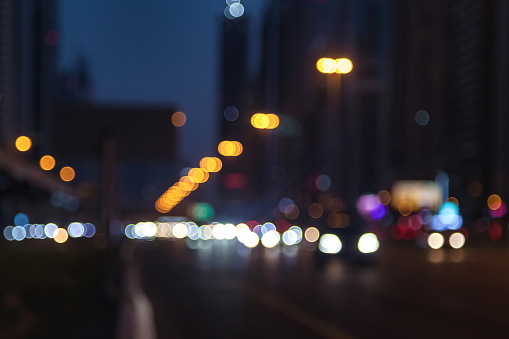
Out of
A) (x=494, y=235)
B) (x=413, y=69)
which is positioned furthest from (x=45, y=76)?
(x=413, y=69)

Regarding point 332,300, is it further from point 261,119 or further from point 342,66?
point 261,119

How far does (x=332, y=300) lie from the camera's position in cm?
1803

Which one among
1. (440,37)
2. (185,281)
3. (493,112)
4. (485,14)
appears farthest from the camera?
(440,37)

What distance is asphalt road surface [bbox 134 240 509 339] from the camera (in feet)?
43.6

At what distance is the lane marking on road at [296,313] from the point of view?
1279 cm

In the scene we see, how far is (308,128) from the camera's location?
48719 millimetres

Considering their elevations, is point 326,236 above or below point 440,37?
below

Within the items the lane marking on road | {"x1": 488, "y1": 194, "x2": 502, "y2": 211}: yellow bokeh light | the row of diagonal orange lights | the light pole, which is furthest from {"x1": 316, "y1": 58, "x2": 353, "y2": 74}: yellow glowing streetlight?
{"x1": 488, "y1": 194, "x2": 502, "y2": 211}: yellow bokeh light

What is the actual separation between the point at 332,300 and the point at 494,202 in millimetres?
70261

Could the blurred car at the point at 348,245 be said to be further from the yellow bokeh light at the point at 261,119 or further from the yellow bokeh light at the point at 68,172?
the yellow bokeh light at the point at 68,172

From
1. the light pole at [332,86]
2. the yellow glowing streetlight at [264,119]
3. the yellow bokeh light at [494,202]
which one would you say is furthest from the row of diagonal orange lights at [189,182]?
the light pole at [332,86]

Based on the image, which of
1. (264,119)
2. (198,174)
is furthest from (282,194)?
(198,174)

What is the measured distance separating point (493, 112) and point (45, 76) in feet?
178

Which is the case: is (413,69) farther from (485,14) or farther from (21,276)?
(21,276)
